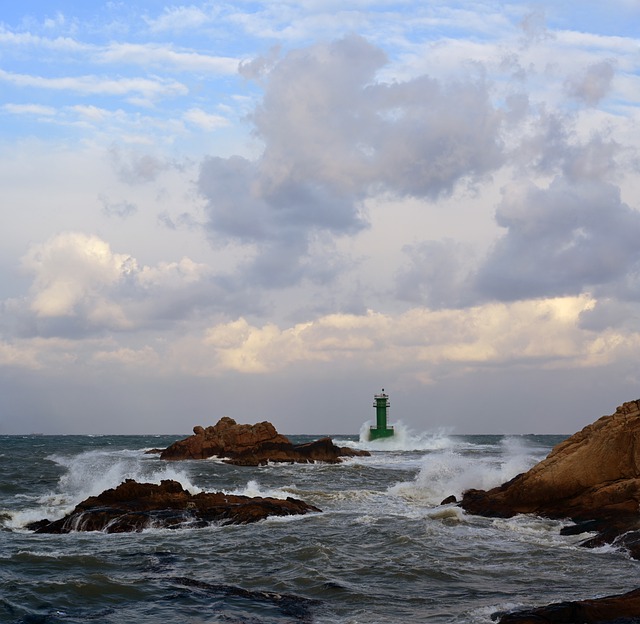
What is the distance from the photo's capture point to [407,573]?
59.0 ft

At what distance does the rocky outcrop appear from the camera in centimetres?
6156

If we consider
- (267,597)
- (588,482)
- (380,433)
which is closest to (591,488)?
(588,482)

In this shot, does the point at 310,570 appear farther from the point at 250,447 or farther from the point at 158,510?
the point at 250,447

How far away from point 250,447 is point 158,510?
3714 cm

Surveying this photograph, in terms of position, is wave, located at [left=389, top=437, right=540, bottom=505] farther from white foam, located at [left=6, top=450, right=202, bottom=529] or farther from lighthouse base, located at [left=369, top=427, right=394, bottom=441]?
lighthouse base, located at [left=369, top=427, right=394, bottom=441]

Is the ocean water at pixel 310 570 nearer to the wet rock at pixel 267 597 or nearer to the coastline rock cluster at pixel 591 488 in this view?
the wet rock at pixel 267 597

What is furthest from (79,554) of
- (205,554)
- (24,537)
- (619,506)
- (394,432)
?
(394,432)

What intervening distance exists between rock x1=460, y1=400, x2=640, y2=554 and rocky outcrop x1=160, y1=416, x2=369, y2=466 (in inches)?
1347

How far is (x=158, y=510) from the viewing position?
1008 inches

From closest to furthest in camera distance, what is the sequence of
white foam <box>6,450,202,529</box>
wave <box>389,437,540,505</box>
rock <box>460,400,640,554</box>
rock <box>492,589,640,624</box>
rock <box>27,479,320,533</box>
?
rock <box>492,589,640,624</box>
rock <box>460,400,640,554</box>
rock <box>27,479,320,533</box>
white foam <box>6,450,202,529</box>
wave <box>389,437,540,505</box>

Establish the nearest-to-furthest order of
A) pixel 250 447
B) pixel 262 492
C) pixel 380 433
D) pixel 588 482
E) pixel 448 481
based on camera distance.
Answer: pixel 588 482, pixel 262 492, pixel 448 481, pixel 250 447, pixel 380 433

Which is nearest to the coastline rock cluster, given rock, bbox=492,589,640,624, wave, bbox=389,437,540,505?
wave, bbox=389,437,540,505

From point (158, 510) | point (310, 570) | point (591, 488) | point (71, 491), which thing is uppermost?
point (591, 488)

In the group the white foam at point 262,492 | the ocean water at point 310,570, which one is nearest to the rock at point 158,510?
the ocean water at point 310,570
